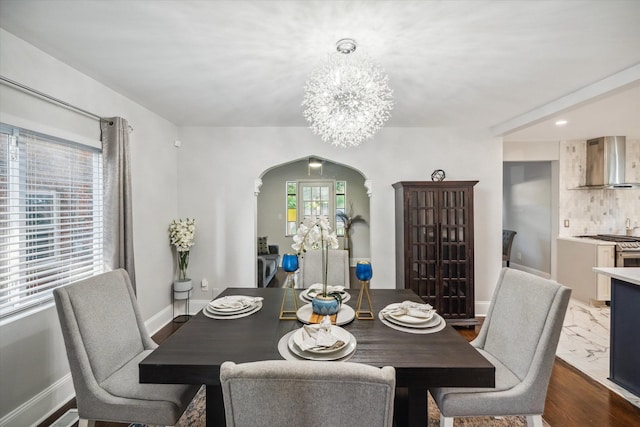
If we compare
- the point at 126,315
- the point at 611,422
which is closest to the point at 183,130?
the point at 126,315

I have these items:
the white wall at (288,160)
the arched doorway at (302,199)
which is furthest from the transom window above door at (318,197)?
the white wall at (288,160)

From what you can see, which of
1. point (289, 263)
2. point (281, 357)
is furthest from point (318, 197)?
point (281, 357)

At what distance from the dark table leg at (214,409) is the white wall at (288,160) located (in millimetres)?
2544

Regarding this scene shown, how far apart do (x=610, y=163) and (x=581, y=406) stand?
3.94 m

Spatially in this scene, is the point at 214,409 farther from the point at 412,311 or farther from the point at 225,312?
the point at 412,311

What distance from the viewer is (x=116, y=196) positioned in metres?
2.47

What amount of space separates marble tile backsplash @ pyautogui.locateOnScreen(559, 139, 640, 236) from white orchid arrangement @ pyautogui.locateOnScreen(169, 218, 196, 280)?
5536 millimetres

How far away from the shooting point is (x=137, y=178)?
3035 millimetres

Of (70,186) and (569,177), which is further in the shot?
(569,177)

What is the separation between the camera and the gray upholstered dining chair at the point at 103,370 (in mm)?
1361

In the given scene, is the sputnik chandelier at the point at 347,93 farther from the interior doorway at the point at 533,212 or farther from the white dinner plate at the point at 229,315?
the interior doorway at the point at 533,212

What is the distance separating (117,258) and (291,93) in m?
2.07

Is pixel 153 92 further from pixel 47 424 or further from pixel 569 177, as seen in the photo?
pixel 569 177

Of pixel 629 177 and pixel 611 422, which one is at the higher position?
pixel 629 177
